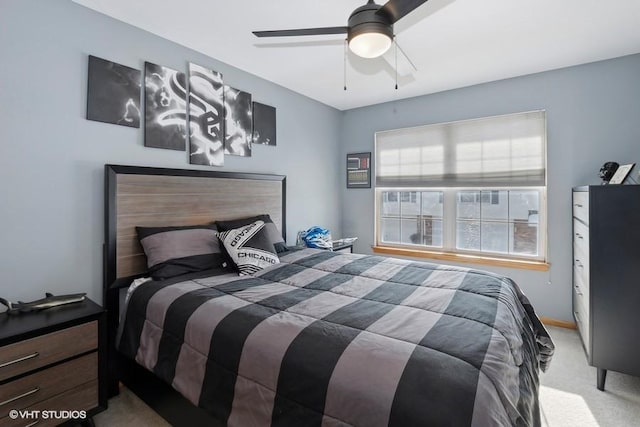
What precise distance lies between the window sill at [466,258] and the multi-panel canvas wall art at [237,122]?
7.19 feet

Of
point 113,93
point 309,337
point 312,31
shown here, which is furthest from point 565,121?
point 113,93

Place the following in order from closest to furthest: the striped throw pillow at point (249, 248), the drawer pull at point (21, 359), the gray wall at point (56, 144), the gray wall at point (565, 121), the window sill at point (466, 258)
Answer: the drawer pull at point (21, 359) → the gray wall at point (56, 144) → the striped throw pillow at point (249, 248) → the gray wall at point (565, 121) → the window sill at point (466, 258)

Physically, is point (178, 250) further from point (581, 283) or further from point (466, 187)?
point (581, 283)

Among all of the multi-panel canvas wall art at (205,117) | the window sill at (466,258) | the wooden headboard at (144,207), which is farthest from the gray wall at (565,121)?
the wooden headboard at (144,207)

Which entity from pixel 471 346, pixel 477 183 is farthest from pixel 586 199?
pixel 471 346

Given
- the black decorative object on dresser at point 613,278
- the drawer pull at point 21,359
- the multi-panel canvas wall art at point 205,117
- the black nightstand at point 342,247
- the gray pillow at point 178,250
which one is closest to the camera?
Answer: the drawer pull at point 21,359

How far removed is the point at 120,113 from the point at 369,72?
224 cm

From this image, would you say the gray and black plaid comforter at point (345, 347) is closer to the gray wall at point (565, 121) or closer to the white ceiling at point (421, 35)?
the gray wall at point (565, 121)

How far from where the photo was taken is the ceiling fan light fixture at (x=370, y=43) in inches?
62.7

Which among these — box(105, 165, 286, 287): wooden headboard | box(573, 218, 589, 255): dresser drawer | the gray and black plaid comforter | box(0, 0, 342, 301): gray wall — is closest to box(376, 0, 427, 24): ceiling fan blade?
the gray and black plaid comforter

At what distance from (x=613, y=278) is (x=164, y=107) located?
11.3 feet

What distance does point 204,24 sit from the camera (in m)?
2.27

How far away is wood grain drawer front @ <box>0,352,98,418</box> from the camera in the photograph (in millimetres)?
1428

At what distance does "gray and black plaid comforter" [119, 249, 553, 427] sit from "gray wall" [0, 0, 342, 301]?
54 centimetres
